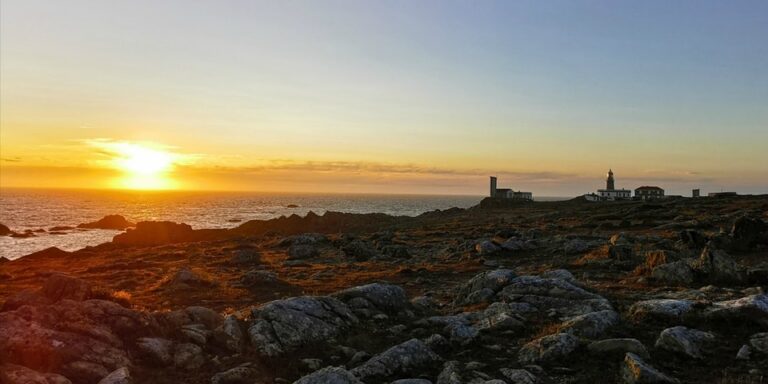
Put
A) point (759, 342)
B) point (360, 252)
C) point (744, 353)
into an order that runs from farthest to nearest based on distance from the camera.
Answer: point (360, 252) < point (759, 342) < point (744, 353)

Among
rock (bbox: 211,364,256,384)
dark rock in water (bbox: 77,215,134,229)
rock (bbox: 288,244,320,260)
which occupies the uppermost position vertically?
rock (bbox: 211,364,256,384)

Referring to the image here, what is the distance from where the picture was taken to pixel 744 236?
28391 millimetres

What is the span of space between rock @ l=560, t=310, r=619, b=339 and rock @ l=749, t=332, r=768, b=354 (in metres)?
2.98

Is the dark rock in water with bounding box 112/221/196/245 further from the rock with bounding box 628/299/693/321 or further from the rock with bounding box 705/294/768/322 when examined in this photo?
the rock with bounding box 705/294/768/322

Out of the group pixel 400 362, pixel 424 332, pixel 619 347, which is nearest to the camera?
pixel 400 362

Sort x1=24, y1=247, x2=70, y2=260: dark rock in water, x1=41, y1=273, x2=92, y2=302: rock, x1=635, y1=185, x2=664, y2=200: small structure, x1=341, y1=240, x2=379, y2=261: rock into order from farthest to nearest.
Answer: x1=635, y1=185, x2=664, y2=200: small structure → x1=24, y1=247, x2=70, y2=260: dark rock in water → x1=341, y1=240, x2=379, y2=261: rock → x1=41, y1=273, x2=92, y2=302: rock

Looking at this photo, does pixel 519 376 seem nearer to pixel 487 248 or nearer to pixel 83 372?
pixel 83 372

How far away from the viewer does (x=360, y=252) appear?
39281 millimetres

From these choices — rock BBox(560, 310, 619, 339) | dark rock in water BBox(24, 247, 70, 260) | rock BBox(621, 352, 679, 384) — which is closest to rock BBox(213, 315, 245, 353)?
rock BBox(560, 310, 619, 339)

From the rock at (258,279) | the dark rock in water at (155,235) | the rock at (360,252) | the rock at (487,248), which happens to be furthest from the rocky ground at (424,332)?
the dark rock in water at (155,235)

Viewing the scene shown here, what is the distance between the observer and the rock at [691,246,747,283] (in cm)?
1928

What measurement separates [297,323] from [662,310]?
9929mm

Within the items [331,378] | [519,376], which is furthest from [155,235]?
[519,376]

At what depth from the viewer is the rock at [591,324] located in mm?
13047
